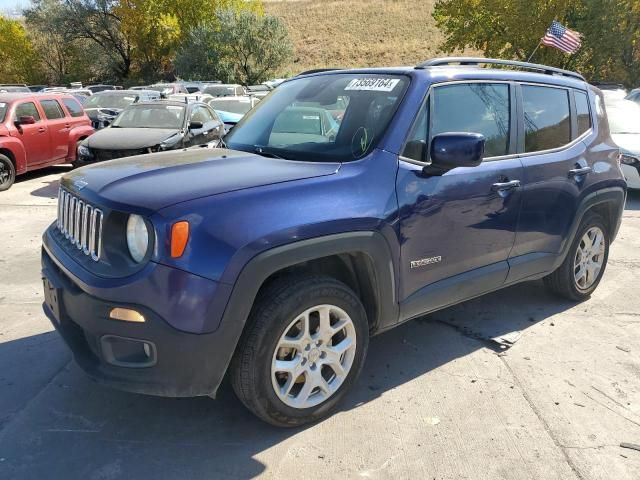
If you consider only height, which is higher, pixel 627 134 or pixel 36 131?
pixel 627 134

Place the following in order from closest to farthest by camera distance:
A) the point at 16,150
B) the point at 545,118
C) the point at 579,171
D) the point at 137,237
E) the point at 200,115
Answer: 1. the point at 137,237
2. the point at 545,118
3. the point at 579,171
4. the point at 16,150
5. the point at 200,115

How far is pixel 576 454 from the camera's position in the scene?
286 centimetres

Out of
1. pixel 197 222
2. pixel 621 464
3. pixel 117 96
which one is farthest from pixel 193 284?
pixel 117 96

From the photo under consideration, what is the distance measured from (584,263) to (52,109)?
10.3 m

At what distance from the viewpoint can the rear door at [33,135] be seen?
10.3 metres

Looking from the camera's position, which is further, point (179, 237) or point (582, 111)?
point (582, 111)

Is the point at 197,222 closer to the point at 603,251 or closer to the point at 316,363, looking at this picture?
the point at 316,363

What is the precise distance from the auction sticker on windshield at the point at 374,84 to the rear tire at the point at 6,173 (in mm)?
8422

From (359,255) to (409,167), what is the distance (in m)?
0.61

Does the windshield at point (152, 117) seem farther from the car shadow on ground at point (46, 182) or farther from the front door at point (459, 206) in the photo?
the front door at point (459, 206)

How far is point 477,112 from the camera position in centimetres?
363

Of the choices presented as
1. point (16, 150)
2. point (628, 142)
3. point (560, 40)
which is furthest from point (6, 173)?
point (560, 40)

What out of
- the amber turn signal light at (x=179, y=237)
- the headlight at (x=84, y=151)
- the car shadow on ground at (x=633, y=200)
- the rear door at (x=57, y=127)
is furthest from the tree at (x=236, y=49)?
the amber turn signal light at (x=179, y=237)

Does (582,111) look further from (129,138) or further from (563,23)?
(563,23)
